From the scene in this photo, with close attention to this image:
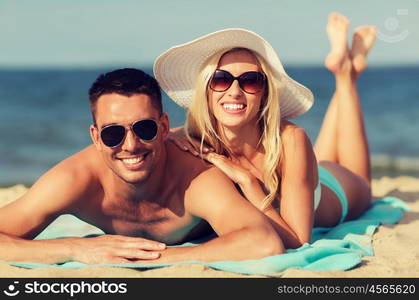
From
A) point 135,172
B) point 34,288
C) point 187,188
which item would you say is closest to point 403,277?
point 187,188

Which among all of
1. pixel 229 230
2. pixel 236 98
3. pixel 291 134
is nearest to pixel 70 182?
pixel 229 230

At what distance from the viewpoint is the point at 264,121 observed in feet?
17.8

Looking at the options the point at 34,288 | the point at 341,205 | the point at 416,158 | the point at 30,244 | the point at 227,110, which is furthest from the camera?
the point at 416,158

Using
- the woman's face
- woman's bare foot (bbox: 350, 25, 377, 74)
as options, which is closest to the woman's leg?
woman's bare foot (bbox: 350, 25, 377, 74)

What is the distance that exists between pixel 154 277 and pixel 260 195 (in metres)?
1.22

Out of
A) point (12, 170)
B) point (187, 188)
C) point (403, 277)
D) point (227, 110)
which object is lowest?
point (403, 277)

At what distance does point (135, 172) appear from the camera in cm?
464

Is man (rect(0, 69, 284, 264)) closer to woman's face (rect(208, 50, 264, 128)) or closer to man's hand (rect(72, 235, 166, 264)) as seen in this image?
man's hand (rect(72, 235, 166, 264))

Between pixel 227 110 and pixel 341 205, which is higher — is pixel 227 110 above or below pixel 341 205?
above

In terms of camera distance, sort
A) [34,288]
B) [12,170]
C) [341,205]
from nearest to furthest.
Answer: [34,288] < [341,205] < [12,170]

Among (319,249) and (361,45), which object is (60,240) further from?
(361,45)

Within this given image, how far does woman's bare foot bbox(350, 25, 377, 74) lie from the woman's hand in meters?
2.81

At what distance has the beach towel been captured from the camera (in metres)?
4.53

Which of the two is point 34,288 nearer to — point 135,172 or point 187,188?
point 135,172
